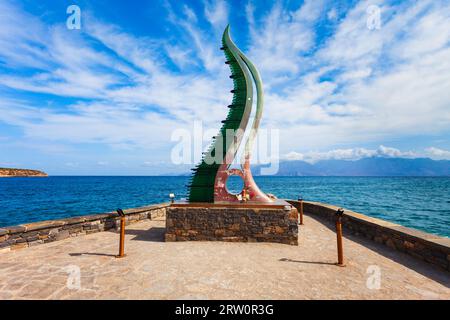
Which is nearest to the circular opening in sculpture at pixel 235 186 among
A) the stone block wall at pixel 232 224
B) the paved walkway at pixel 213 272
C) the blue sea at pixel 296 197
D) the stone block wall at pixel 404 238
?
the stone block wall at pixel 232 224

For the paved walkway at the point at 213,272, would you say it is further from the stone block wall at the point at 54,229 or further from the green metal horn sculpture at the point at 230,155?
the green metal horn sculpture at the point at 230,155

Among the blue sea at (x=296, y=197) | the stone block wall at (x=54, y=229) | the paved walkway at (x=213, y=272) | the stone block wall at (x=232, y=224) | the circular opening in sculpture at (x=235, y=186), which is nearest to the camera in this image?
the paved walkway at (x=213, y=272)

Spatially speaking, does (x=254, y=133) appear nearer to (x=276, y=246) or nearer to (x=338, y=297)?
(x=276, y=246)

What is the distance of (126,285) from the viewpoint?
4.71 metres

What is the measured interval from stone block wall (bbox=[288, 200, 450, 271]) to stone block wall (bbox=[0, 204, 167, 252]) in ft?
32.9

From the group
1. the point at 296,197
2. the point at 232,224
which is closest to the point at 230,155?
the point at 232,224

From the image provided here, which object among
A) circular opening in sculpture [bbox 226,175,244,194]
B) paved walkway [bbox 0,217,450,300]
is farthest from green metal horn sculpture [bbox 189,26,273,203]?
circular opening in sculpture [bbox 226,175,244,194]

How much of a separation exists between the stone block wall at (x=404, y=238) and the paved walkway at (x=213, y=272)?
26cm

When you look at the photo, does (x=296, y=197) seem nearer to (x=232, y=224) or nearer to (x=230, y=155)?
(x=230, y=155)

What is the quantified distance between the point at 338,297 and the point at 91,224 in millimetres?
9091

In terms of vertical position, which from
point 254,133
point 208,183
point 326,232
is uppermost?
point 254,133

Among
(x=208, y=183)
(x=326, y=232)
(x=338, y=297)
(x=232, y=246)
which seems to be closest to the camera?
(x=338, y=297)

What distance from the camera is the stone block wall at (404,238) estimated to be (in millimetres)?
5555
